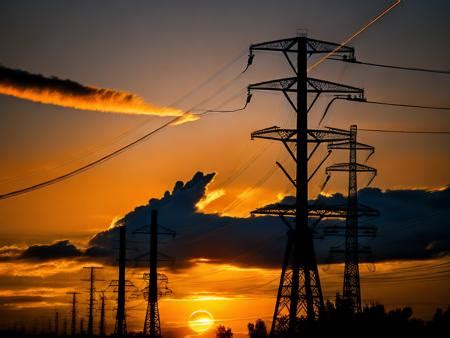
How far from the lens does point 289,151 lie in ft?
198

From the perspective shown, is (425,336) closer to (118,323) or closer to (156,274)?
(156,274)

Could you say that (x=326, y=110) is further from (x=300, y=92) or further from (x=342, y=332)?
(x=342, y=332)

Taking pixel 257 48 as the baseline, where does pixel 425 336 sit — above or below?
below

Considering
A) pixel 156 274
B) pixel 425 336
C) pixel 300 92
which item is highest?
pixel 300 92

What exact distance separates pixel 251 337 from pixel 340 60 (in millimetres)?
98290

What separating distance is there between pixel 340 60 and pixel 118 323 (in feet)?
258

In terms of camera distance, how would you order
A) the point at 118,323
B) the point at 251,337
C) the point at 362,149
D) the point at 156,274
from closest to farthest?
1. the point at 362,149
2. the point at 156,274
3. the point at 118,323
4. the point at 251,337

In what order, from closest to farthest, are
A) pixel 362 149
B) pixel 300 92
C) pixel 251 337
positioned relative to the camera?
pixel 300 92 < pixel 362 149 < pixel 251 337

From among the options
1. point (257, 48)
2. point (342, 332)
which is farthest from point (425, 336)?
point (257, 48)

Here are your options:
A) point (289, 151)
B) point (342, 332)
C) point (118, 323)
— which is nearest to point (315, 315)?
point (289, 151)

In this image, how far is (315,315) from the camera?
62.5m

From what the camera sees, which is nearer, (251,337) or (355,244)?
(355,244)

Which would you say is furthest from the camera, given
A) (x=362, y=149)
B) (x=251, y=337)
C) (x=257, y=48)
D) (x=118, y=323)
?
(x=251, y=337)

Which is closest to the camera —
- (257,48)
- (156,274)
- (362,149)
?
(257,48)
